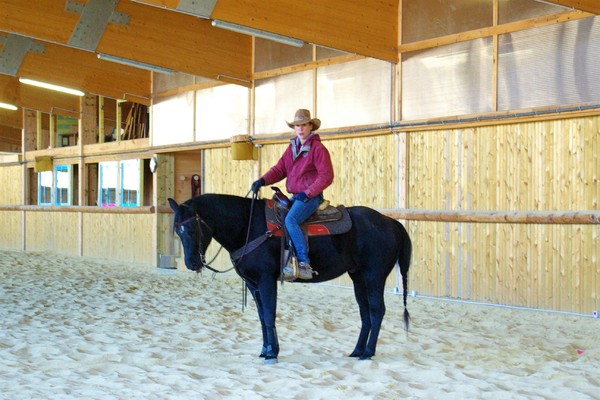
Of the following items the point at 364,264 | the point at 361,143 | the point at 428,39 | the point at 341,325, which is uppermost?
the point at 428,39

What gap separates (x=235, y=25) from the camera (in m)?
8.26

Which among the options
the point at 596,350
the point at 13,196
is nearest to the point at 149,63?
the point at 596,350

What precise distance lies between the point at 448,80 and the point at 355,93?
1.60 meters

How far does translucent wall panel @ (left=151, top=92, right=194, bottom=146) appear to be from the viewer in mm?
12523

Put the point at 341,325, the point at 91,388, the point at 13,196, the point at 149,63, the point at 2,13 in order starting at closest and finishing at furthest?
the point at 91,388 → the point at 341,325 → the point at 2,13 → the point at 149,63 → the point at 13,196

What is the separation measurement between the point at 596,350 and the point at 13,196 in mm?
16737

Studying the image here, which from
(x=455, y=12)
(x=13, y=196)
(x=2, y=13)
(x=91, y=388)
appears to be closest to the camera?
(x=91, y=388)

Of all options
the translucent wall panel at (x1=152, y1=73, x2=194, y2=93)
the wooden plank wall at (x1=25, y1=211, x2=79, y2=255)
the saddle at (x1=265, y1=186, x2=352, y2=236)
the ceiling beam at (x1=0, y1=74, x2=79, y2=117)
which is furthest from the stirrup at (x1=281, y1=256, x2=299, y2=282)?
the ceiling beam at (x1=0, y1=74, x2=79, y2=117)

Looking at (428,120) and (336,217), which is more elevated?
(428,120)

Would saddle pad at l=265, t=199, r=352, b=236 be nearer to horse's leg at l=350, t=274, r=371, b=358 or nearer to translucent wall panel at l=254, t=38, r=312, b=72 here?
horse's leg at l=350, t=274, r=371, b=358

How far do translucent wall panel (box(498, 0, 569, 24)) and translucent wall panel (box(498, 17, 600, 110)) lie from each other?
0.17 m

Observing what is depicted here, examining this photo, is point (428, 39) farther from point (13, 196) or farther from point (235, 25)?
point (13, 196)

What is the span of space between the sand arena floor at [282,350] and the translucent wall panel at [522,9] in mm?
3503

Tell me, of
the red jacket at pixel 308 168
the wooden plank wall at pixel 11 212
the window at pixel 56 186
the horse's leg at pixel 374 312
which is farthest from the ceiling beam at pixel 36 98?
the horse's leg at pixel 374 312
